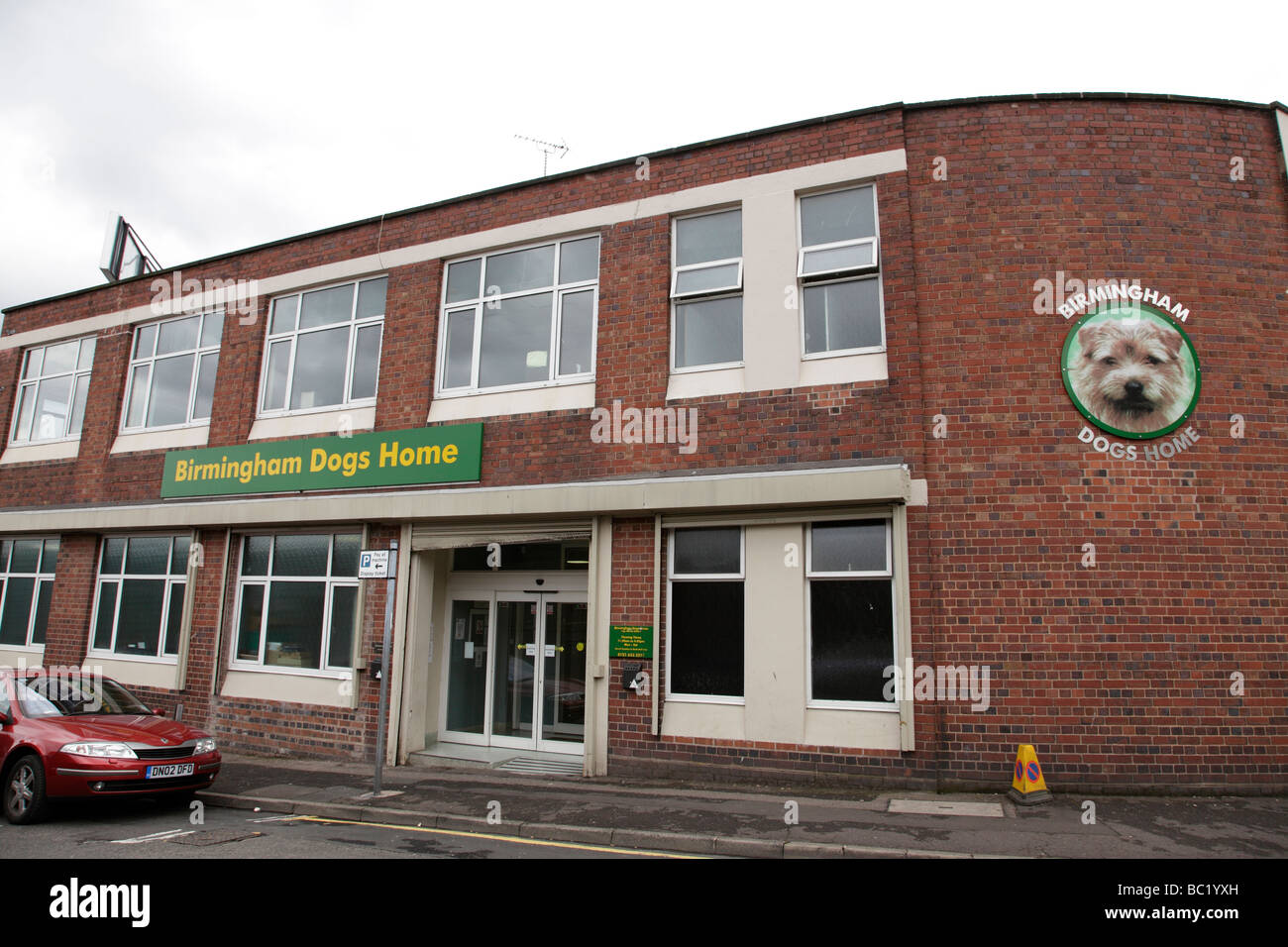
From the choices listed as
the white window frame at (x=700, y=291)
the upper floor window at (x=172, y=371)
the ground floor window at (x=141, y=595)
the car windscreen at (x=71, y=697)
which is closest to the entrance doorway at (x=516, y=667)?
the white window frame at (x=700, y=291)

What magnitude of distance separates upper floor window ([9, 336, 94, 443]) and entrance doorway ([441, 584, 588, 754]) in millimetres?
9671

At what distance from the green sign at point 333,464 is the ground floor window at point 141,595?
3.86ft

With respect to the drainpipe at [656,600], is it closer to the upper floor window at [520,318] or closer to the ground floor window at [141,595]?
the upper floor window at [520,318]

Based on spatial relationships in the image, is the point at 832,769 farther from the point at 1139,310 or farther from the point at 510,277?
the point at 510,277

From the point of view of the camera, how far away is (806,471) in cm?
917

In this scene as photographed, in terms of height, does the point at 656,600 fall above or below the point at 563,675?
above

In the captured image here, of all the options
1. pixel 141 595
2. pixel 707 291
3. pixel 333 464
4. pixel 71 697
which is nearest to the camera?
pixel 71 697

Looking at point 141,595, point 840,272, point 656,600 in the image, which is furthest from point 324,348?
point 840,272

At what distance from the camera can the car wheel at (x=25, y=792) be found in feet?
25.6

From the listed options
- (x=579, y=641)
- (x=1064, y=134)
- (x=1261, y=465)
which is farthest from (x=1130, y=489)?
(x=579, y=641)

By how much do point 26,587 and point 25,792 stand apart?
32.5 feet

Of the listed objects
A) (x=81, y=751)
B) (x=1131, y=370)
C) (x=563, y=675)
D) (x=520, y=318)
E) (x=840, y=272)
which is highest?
(x=520, y=318)

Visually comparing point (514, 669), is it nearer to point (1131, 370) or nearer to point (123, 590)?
point (123, 590)

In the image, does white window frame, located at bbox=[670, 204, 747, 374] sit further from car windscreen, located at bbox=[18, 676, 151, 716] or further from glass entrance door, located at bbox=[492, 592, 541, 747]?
car windscreen, located at bbox=[18, 676, 151, 716]
